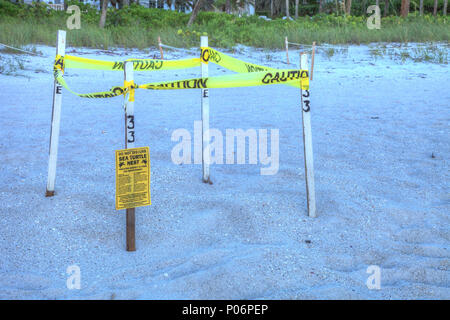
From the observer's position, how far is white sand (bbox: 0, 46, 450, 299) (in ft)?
8.62

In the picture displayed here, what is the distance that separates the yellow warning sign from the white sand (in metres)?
0.36

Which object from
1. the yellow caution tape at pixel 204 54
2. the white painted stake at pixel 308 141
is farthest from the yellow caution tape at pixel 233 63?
the white painted stake at pixel 308 141

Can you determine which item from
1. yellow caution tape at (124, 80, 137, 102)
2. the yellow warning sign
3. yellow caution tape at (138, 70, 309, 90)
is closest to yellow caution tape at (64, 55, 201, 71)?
yellow caution tape at (138, 70, 309, 90)

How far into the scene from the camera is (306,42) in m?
12.9

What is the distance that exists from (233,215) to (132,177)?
94cm

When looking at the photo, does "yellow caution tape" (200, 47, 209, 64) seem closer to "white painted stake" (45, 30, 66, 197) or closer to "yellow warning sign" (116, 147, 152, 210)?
"white painted stake" (45, 30, 66, 197)

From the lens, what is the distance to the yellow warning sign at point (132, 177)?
2.77m

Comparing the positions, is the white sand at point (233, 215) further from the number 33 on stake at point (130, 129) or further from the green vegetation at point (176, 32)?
the green vegetation at point (176, 32)

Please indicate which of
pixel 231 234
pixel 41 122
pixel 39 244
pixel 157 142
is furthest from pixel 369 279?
pixel 41 122

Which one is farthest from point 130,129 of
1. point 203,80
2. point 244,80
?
point 244,80

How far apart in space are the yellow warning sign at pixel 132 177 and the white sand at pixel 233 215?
363mm

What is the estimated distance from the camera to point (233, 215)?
136 inches

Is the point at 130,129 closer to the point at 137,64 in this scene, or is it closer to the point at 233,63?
the point at 137,64

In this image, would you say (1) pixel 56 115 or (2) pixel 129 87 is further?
(1) pixel 56 115
